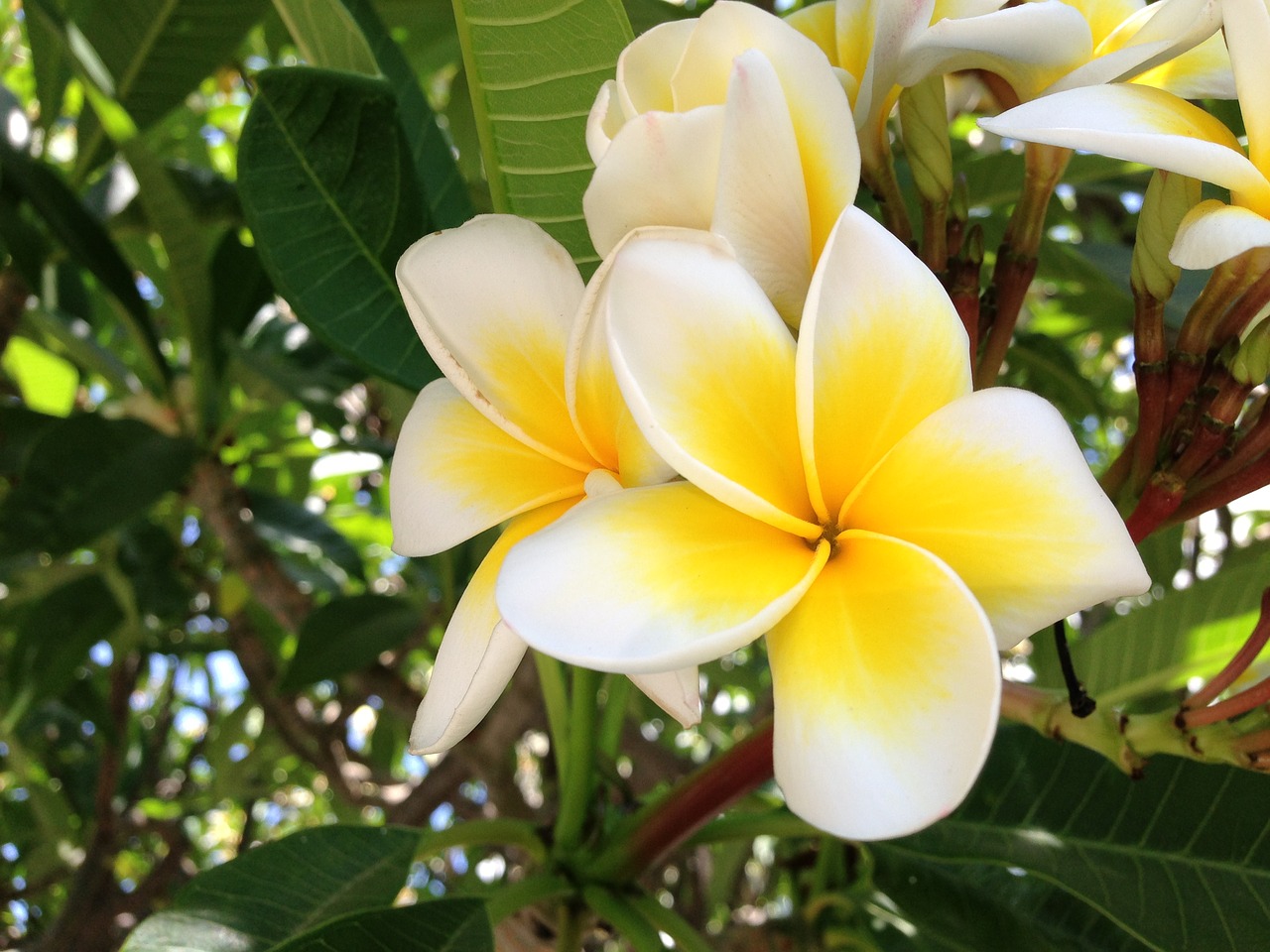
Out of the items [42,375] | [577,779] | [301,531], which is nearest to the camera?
[577,779]

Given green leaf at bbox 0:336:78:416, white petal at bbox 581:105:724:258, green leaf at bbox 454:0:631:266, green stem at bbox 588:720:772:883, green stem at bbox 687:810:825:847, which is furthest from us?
green leaf at bbox 0:336:78:416

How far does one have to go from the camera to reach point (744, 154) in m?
0.44

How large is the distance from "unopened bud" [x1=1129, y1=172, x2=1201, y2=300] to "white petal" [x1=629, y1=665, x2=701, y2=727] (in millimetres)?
300

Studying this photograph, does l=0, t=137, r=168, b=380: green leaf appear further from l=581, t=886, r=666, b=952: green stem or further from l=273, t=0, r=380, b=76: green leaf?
l=581, t=886, r=666, b=952: green stem

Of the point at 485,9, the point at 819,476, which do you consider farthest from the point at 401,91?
the point at 819,476

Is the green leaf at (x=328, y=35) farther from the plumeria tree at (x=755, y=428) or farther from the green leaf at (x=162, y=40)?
the green leaf at (x=162, y=40)

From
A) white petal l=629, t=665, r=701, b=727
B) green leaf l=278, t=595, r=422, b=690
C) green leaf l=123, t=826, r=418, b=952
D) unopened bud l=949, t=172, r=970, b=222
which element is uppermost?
unopened bud l=949, t=172, r=970, b=222

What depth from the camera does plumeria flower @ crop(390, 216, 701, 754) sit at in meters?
0.46

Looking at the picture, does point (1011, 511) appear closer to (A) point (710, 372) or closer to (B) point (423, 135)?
(A) point (710, 372)

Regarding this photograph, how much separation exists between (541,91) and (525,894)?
534 mm

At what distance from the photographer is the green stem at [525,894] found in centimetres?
71

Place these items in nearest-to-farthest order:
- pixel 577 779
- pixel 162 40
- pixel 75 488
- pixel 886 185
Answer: pixel 886 185
pixel 577 779
pixel 162 40
pixel 75 488

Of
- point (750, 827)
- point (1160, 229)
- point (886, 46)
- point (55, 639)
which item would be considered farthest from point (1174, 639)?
point (55, 639)

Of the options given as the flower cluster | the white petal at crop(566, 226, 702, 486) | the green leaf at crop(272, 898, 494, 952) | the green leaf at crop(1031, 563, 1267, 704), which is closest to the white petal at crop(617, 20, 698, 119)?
the flower cluster
